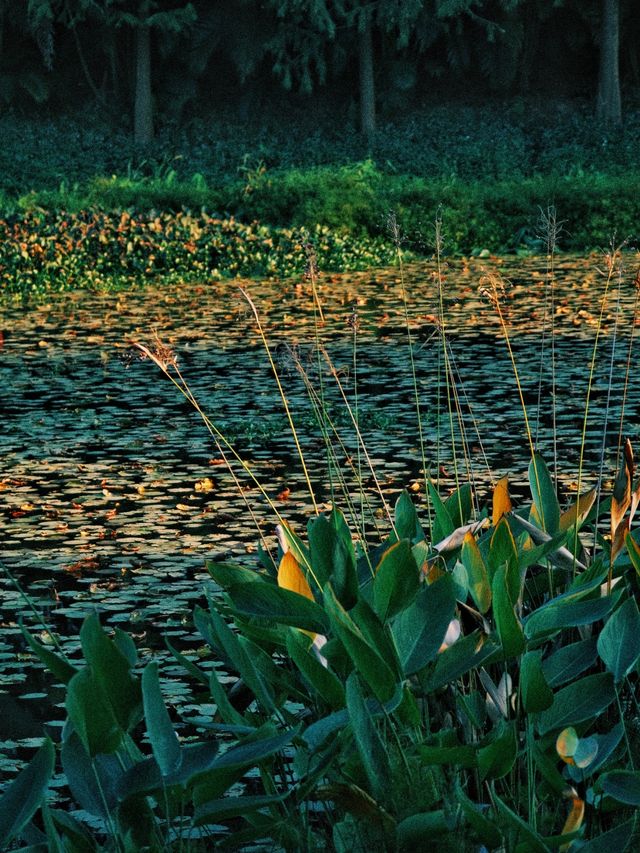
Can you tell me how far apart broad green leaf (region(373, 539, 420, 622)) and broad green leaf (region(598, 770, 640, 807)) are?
0.51 metres

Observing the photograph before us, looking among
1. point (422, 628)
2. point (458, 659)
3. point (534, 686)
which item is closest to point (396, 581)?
point (422, 628)

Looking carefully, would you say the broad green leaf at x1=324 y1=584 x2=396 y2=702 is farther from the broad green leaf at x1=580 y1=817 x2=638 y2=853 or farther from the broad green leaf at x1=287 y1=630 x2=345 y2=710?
the broad green leaf at x1=580 y1=817 x2=638 y2=853

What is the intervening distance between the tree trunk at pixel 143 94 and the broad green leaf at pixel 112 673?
2471cm

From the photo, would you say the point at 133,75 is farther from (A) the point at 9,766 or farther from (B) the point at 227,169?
(A) the point at 9,766

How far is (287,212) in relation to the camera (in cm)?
1791

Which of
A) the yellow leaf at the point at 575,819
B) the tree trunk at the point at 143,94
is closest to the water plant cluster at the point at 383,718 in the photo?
the yellow leaf at the point at 575,819

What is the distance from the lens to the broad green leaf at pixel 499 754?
2.47 metres

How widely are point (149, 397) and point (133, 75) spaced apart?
21.0 meters

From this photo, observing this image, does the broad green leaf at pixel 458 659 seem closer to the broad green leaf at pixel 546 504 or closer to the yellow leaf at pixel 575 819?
the yellow leaf at pixel 575 819

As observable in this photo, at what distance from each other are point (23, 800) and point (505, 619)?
98cm

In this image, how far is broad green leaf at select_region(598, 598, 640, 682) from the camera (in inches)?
106

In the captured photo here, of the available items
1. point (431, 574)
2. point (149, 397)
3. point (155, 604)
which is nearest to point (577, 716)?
point (431, 574)

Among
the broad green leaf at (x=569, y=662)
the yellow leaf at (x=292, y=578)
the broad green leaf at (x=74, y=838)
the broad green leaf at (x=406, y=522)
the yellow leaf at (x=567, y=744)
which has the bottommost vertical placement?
the broad green leaf at (x=74, y=838)

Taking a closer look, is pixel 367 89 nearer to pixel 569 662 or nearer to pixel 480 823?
pixel 569 662
